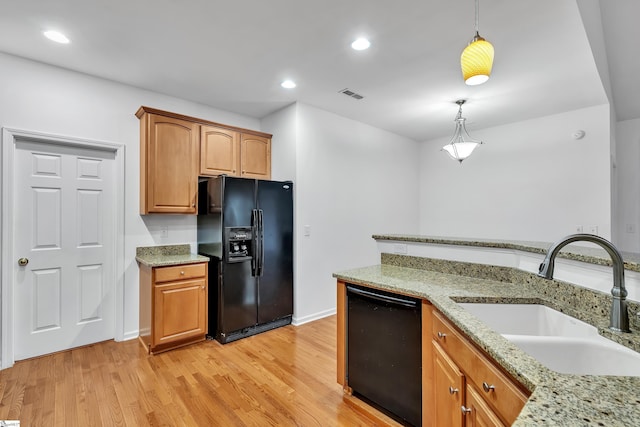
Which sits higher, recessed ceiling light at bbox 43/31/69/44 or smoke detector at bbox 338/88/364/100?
recessed ceiling light at bbox 43/31/69/44

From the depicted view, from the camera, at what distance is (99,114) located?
10.4ft

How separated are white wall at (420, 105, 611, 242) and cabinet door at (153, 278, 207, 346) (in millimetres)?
4289

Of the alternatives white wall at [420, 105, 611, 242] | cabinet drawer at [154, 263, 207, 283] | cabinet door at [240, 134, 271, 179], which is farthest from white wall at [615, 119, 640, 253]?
cabinet drawer at [154, 263, 207, 283]

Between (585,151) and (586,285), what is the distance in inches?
146

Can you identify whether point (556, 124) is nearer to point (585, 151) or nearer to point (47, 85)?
point (585, 151)

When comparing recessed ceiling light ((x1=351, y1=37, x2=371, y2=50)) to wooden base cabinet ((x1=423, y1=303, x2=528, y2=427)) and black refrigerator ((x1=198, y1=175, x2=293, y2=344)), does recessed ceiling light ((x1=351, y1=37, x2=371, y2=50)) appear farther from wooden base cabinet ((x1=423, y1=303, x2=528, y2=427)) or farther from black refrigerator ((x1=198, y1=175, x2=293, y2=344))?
wooden base cabinet ((x1=423, y1=303, x2=528, y2=427))

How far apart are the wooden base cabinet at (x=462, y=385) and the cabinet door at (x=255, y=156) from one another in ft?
9.79

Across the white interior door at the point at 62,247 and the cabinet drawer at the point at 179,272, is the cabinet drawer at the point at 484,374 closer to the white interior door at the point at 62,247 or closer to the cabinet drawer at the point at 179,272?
the cabinet drawer at the point at 179,272

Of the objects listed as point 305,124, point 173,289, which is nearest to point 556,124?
point 305,124

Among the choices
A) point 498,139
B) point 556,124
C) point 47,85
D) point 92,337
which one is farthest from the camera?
point 498,139

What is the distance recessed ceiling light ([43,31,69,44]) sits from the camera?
7.86 feet

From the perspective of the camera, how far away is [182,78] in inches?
124

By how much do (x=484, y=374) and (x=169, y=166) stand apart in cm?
337

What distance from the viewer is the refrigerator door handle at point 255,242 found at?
11.3 ft
